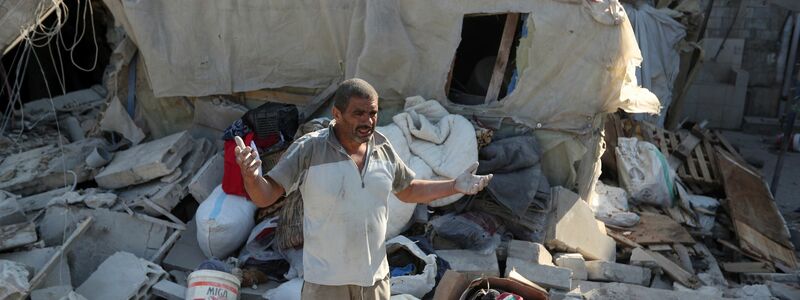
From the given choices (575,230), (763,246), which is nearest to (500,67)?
(575,230)

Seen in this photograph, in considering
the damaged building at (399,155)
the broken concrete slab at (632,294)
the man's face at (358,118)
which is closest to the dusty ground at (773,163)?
the damaged building at (399,155)

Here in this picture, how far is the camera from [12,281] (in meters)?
4.58

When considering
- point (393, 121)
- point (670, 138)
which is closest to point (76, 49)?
point (393, 121)

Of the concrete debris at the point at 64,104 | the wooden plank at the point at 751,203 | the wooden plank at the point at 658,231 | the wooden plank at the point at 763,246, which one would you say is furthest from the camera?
the concrete debris at the point at 64,104

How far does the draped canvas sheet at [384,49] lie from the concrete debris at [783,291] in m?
1.71

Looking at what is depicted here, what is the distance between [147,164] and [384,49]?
2092 mm

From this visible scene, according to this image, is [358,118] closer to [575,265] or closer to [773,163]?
[575,265]

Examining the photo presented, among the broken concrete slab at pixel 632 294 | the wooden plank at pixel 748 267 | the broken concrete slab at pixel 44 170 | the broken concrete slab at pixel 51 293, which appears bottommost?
the wooden plank at pixel 748 267

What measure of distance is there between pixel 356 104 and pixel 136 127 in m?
4.47

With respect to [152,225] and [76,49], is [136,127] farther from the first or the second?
[76,49]

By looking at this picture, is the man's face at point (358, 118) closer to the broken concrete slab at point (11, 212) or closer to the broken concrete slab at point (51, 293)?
the broken concrete slab at point (51, 293)

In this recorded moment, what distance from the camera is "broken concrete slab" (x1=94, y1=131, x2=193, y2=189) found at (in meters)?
6.07

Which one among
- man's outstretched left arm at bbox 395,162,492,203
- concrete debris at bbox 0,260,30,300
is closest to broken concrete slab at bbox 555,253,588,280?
man's outstretched left arm at bbox 395,162,492,203

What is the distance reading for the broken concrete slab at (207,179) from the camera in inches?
234
